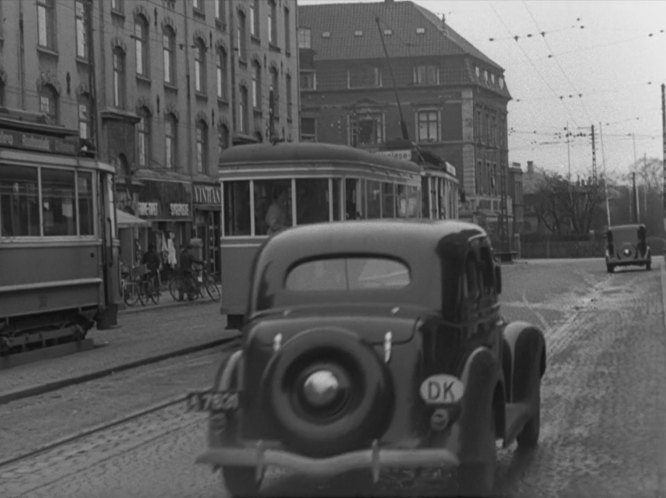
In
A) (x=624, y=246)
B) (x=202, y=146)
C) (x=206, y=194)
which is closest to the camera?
(x=206, y=194)

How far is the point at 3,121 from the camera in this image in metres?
16.7

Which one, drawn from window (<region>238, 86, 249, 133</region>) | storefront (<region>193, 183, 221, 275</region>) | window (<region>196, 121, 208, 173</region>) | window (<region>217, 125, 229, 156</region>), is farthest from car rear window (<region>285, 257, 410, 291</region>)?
window (<region>238, 86, 249, 133</region>)

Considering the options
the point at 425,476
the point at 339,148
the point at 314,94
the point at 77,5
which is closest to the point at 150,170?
the point at 77,5

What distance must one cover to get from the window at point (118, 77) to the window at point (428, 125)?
49.2m

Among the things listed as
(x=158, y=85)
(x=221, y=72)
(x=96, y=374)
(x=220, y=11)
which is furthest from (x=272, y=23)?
(x=96, y=374)

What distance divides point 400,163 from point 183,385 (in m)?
10.1

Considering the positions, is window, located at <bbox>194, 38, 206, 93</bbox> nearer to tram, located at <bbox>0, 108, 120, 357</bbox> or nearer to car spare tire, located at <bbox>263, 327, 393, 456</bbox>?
tram, located at <bbox>0, 108, 120, 357</bbox>

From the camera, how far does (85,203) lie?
61.5ft

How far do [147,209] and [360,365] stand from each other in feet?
121

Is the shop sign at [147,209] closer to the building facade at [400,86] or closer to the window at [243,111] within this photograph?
the window at [243,111]

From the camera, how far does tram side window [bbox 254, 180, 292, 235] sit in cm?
1847

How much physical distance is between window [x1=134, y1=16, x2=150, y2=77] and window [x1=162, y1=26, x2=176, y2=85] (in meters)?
1.57

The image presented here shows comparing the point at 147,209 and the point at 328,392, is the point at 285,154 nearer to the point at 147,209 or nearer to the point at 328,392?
the point at 328,392

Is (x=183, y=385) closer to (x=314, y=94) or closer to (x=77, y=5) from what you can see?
(x=77, y=5)
